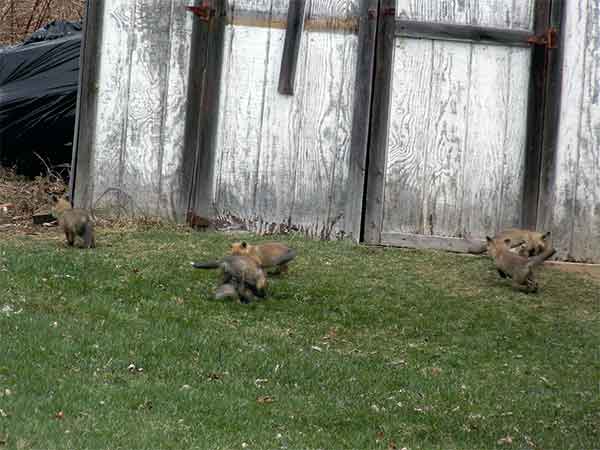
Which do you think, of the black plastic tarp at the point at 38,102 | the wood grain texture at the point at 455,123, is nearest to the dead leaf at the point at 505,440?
the wood grain texture at the point at 455,123

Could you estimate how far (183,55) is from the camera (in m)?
13.2

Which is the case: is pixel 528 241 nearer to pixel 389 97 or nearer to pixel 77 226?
pixel 389 97

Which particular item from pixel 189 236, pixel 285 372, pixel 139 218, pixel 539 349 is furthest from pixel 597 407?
pixel 139 218

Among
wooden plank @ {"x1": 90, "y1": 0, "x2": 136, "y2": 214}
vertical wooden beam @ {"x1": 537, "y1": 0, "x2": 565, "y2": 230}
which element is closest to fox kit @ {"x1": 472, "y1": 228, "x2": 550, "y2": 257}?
vertical wooden beam @ {"x1": 537, "y1": 0, "x2": 565, "y2": 230}

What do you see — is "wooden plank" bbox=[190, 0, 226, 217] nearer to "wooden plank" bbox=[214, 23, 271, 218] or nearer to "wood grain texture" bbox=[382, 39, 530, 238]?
"wooden plank" bbox=[214, 23, 271, 218]

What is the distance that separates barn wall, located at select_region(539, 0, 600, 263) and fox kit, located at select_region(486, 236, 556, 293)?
4.95 feet

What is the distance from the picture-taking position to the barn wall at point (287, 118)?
1320 cm

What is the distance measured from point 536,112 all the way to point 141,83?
4.67 metres

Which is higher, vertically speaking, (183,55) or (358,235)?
(183,55)

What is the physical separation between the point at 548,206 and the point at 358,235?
7.41 ft

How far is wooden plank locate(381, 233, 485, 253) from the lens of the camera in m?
13.2

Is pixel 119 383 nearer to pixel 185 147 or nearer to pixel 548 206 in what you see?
pixel 185 147

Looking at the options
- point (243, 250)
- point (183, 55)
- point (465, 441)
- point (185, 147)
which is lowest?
point (465, 441)

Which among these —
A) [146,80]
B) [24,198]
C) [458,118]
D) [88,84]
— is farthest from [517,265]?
[24,198]
